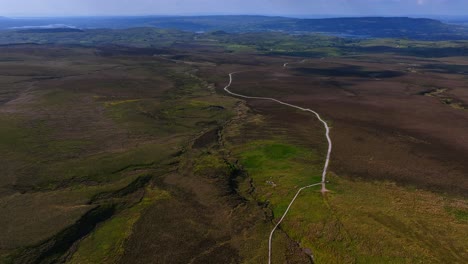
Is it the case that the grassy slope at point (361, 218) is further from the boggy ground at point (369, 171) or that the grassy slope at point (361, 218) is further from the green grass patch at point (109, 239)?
the green grass patch at point (109, 239)

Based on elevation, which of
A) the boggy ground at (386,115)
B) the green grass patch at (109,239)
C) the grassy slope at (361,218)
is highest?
the boggy ground at (386,115)

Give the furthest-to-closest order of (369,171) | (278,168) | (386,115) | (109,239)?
(386,115) < (278,168) < (369,171) < (109,239)

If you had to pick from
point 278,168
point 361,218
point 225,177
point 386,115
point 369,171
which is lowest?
point 361,218

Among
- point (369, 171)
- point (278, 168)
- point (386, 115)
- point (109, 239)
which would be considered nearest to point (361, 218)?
point (369, 171)

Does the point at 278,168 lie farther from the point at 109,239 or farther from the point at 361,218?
the point at 109,239

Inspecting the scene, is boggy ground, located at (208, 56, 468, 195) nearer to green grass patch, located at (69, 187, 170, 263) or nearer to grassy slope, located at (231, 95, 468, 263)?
grassy slope, located at (231, 95, 468, 263)

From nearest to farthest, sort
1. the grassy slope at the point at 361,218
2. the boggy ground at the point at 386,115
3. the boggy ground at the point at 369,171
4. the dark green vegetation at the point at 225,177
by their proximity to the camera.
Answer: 1. the grassy slope at the point at 361,218
2. the dark green vegetation at the point at 225,177
3. the boggy ground at the point at 369,171
4. the boggy ground at the point at 386,115

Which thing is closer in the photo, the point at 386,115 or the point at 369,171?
the point at 369,171

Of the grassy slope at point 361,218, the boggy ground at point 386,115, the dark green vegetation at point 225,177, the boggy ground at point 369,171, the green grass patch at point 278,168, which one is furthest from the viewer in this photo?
the boggy ground at point 386,115

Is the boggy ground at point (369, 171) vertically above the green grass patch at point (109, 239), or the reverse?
the boggy ground at point (369, 171)

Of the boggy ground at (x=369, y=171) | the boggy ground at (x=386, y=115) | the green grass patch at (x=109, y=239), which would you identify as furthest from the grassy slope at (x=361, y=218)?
the green grass patch at (x=109, y=239)
